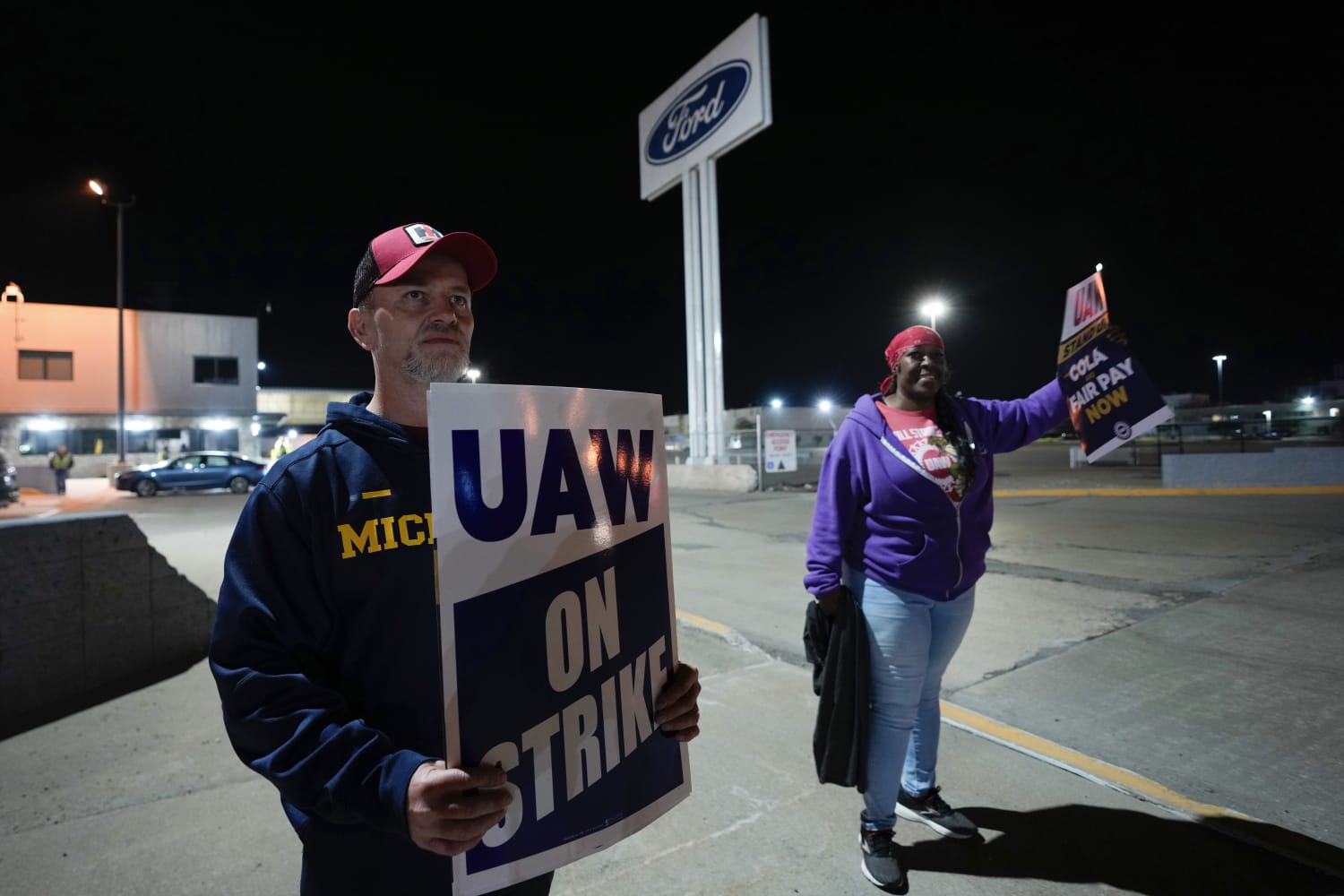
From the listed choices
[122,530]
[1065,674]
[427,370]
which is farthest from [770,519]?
[427,370]

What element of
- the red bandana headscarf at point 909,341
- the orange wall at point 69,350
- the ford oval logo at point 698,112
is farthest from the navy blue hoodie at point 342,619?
the orange wall at point 69,350

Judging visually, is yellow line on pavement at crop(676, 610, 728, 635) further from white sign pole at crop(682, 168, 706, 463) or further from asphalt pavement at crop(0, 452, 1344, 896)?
white sign pole at crop(682, 168, 706, 463)

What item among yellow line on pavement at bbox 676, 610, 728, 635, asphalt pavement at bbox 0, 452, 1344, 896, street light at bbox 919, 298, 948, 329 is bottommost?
asphalt pavement at bbox 0, 452, 1344, 896

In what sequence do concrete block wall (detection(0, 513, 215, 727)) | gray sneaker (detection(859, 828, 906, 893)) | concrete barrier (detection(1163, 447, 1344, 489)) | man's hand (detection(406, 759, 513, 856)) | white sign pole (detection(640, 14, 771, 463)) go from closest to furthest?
1. man's hand (detection(406, 759, 513, 856))
2. gray sneaker (detection(859, 828, 906, 893))
3. concrete block wall (detection(0, 513, 215, 727))
4. concrete barrier (detection(1163, 447, 1344, 489))
5. white sign pole (detection(640, 14, 771, 463))

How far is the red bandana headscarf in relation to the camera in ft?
8.99

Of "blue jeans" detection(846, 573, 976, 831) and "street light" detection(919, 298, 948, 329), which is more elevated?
"street light" detection(919, 298, 948, 329)

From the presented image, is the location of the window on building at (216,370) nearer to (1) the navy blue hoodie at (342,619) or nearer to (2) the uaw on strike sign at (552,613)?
(1) the navy blue hoodie at (342,619)

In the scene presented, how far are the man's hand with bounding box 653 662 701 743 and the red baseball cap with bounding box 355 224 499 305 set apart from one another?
1.03m

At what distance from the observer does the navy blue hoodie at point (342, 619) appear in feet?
3.91

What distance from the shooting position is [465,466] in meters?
1.05

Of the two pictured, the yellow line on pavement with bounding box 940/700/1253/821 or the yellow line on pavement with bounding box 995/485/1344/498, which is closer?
the yellow line on pavement with bounding box 940/700/1253/821

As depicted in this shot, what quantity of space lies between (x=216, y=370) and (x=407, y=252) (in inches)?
1549

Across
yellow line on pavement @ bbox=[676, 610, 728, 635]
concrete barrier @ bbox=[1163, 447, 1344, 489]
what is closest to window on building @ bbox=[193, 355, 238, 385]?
yellow line on pavement @ bbox=[676, 610, 728, 635]

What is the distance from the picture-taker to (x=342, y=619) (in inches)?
51.4
